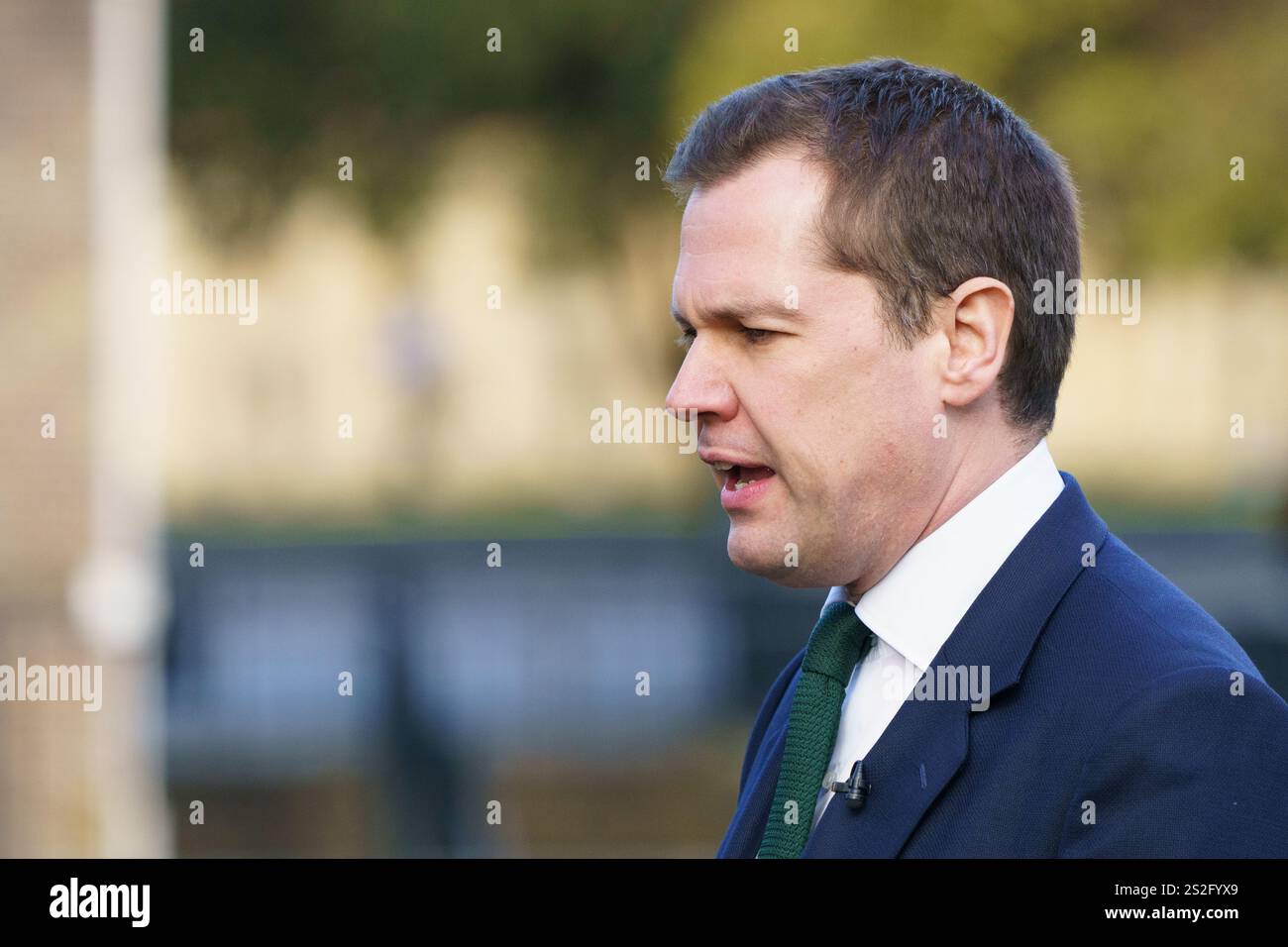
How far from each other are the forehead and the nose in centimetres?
9

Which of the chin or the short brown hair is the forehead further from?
the chin

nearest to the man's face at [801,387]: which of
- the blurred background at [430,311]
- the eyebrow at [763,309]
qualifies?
the eyebrow at [763,309]

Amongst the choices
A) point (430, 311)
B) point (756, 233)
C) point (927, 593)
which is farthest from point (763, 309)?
point (430, 311)

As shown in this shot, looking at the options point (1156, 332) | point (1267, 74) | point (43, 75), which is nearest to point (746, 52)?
point (1267, 74)

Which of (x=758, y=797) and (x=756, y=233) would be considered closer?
(x=756, y=233)

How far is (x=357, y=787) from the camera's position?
1005cm

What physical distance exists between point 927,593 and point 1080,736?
37 centimetres

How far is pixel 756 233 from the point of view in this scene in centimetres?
233

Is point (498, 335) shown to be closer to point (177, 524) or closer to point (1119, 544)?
point (177, 524)

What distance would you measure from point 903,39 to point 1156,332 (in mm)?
7170

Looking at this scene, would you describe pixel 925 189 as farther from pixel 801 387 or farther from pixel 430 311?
pixel 430 311

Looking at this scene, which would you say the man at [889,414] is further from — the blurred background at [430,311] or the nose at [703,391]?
the blurred background at [430,311]

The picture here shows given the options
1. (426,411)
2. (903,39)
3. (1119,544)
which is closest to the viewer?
(1119,544)

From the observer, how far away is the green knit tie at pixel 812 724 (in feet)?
7.39
